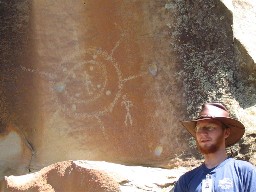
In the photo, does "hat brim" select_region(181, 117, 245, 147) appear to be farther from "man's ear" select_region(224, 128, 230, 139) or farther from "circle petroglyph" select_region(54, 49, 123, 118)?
"circle petroglyph" select_region(54, 49, 123, 118)

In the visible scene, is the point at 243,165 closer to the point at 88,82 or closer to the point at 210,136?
the point at 210,136

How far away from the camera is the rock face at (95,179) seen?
117 inches

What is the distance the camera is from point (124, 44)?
410 cm

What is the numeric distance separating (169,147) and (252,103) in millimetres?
607

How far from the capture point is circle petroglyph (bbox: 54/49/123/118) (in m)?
4.03

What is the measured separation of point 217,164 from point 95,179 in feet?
2.65

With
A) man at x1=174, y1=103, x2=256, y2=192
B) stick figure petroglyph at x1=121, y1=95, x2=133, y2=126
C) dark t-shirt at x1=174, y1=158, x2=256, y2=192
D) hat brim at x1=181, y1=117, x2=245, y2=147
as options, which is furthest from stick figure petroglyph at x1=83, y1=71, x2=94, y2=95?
dark t-shirt at x1=174, y1=158, x2=256, y2=192

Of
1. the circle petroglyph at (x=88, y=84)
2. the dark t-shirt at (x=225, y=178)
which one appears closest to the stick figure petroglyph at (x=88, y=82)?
the circle petroglyph at (x=88, y=84)

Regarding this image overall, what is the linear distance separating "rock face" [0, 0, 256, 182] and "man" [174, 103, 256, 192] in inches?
35.1

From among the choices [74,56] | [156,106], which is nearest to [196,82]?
[156,106]

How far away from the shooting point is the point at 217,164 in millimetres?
2443

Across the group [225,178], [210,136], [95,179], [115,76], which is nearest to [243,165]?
[225,178]

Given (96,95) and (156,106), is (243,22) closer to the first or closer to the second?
(156,106)

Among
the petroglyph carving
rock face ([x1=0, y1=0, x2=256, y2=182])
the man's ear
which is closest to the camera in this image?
the man's ear
